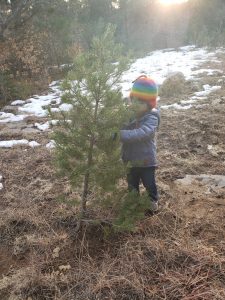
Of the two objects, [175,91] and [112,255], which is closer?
[112,255]

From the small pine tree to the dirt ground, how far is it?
61cm

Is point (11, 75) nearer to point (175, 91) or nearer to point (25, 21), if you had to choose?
point (25, 21)

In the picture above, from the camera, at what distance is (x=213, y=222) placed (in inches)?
155

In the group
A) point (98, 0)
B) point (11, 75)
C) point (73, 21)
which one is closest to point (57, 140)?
point (11, 75)

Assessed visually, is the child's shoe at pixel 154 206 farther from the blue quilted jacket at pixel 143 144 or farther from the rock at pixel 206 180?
the rock at pixel 206 180

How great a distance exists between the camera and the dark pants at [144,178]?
3.89 m

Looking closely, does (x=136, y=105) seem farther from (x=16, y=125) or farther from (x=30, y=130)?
(x=16, y=125)

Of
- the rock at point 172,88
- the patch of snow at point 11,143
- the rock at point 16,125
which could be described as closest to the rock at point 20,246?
the patch of snow at point 11,143

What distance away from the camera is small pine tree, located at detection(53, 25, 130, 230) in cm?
324

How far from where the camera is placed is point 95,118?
3.37 m

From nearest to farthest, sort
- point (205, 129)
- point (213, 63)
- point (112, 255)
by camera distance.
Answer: point (112, 255), point (205, 129), point (213, 63)

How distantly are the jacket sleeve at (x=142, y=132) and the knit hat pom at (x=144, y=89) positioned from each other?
21 centimetres

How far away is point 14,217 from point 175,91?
6700 mm

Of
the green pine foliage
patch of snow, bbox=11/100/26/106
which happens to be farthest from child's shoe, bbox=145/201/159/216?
patch of snow, bbox=11/100/26/106
